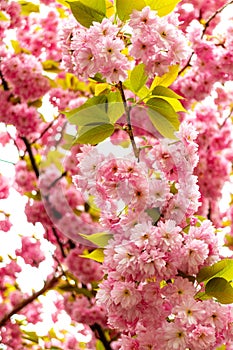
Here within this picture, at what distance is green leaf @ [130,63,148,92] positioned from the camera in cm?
248

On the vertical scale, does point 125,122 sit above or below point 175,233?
above

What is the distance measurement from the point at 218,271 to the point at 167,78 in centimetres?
84

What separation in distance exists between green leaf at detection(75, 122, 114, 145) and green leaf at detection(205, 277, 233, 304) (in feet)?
2.22

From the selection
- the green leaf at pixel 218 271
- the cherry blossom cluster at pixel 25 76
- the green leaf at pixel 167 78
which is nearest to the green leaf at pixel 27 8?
the cherry blossom cluster at pixel 25 76

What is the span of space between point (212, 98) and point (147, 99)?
3287 mm

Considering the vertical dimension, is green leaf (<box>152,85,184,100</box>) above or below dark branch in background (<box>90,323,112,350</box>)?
above

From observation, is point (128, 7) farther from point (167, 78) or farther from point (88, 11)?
point (167, 78)

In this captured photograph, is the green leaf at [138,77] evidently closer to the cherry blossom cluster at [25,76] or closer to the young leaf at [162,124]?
the young leaf at [162,124]

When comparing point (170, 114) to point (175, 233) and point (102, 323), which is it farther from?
point (102, 323)

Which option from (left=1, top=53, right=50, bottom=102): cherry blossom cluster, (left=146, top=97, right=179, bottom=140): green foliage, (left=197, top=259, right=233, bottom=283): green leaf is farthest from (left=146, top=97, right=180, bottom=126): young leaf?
(left=1, top=53, right=50, bottom=102): cherry blossom cluster

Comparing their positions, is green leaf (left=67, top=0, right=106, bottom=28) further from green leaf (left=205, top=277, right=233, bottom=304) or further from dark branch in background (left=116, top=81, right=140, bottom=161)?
green leaf (left=205, top=277, right=233, bottom=304)

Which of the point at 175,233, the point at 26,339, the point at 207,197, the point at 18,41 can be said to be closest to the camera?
the point at 175,233

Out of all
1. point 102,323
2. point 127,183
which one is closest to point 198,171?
point 102,323

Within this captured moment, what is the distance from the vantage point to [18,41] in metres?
5.66
